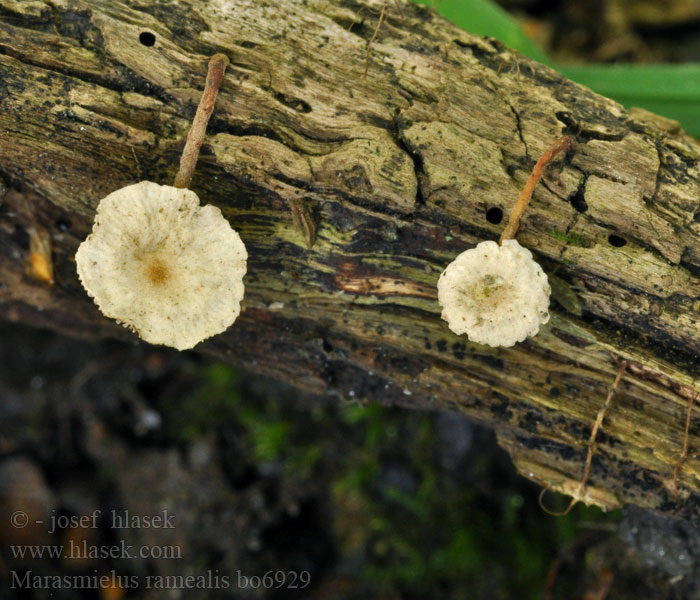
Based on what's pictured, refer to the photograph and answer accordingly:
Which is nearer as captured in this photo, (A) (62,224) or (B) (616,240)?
(B) (616,240)

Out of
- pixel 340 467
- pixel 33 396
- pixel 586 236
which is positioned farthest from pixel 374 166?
pixel 33 396

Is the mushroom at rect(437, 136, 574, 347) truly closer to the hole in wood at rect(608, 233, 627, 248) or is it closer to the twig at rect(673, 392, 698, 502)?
the hole in wood at rect(608, 233, 627, 248)

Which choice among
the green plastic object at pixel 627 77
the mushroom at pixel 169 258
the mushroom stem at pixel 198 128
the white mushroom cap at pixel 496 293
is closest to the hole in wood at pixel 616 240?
the white mushroom cap at pixel 496 293

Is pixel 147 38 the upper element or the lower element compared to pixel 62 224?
upper

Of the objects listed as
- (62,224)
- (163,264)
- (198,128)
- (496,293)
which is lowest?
(62,224)

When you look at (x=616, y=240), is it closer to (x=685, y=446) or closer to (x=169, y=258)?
(x=685, y=446)

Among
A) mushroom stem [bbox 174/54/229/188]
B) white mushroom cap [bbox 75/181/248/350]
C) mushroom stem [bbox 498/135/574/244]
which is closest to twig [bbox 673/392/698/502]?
mushroom stem [bbox 498/135/574/244]

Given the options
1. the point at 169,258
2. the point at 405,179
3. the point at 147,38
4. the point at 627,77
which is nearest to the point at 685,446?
the point at 405,179
